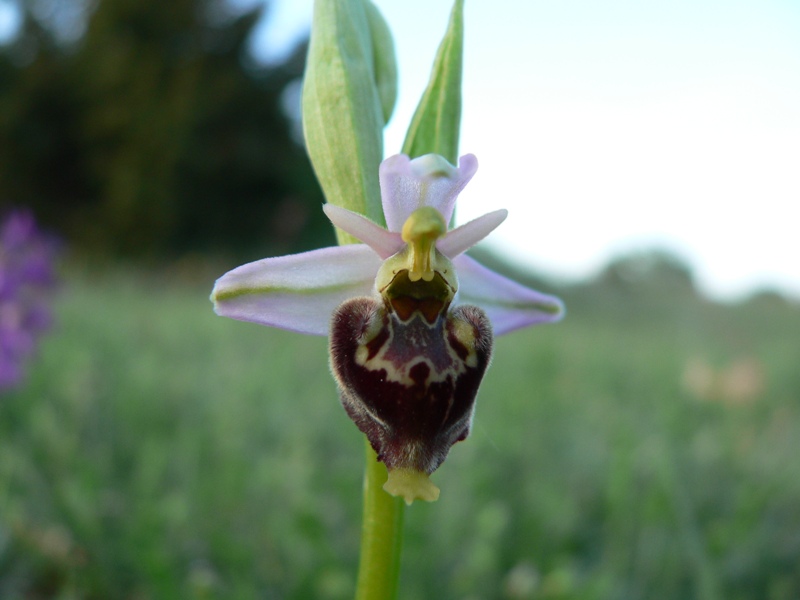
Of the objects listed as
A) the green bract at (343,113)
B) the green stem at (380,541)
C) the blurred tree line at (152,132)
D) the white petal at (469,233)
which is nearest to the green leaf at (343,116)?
the green bract at (343,113)

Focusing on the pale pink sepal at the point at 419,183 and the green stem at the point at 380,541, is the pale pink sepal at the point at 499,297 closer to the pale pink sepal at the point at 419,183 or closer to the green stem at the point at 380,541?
the pale pink sepal at the point at 419,183

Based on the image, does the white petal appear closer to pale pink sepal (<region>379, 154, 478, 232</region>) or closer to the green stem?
pale pink sepal (<region>379, 154, 478, 232</region>)

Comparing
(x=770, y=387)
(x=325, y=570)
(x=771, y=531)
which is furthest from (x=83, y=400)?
(x=770, y=387)

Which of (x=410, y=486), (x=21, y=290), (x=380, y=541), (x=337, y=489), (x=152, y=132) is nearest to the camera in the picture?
(x=410, y=486)

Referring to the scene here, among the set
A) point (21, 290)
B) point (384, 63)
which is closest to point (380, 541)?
point (384, 63)

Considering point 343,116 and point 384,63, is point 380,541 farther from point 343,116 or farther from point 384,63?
point 384,63

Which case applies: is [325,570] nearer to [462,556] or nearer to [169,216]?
[462,556]

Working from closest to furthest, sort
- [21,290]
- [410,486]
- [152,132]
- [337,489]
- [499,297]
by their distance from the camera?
1. [410,486]
2. [499,297]
3. [337,489]
4. [21,290]
5. [152,132]

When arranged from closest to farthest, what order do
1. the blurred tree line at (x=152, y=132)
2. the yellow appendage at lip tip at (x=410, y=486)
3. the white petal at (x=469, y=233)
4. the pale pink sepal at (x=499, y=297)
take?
the yellow appendage at lip tip at (x=410, y=486), the white petal at (x=469, y=233), the pale pink sepal at (x=499, y=297), the blurred tree line at (x=152, y=132)

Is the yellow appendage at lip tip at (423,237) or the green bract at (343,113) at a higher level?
the green bract at (343,113)
